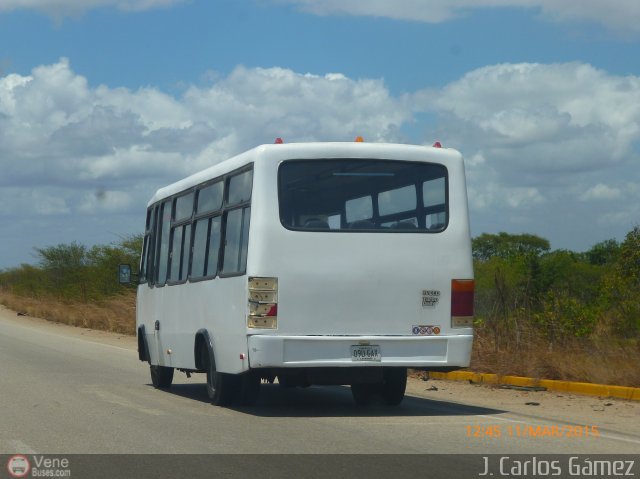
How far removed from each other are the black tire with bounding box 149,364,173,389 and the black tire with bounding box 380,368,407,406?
412 cm

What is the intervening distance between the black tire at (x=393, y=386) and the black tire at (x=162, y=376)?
412cm

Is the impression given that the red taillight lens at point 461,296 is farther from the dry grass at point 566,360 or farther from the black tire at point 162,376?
the black tire at point 162,376

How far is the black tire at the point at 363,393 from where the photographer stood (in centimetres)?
1496

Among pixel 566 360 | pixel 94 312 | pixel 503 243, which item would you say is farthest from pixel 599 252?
pixel 566 360

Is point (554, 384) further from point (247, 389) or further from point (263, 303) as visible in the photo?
point (263, 303)

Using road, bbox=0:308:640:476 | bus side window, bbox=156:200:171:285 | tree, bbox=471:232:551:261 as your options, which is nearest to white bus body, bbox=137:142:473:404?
road, bbox=0:308:640:476

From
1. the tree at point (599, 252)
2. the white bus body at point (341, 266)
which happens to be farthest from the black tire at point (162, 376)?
the tree at point (599, 252)

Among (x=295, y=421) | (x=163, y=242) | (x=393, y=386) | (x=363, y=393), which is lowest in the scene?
(x=295, y=421)

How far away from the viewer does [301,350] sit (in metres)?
12.9

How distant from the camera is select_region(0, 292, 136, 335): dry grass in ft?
127

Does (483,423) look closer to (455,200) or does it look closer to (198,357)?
(455,200)

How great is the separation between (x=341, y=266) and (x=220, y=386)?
7.74ft

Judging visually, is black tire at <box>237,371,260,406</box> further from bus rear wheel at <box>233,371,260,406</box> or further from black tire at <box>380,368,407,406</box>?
black tire at <box>380,368,407,406</box>
